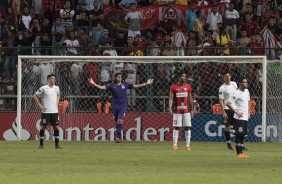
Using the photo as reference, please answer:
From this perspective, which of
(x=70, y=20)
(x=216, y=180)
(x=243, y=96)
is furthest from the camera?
(x=70, y=20)

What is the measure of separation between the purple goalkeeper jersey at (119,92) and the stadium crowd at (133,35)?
1.91m

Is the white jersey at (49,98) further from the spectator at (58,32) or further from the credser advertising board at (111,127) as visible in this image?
the spectator at (58,32)

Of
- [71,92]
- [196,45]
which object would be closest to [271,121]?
[196,45]

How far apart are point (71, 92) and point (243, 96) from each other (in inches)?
470

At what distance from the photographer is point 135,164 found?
85.3 feet

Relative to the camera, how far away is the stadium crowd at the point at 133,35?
40.1 m

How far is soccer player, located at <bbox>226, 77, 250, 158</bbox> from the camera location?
28.3 meters

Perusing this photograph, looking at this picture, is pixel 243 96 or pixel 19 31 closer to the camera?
pixel 243 96

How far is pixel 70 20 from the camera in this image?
41500 mm

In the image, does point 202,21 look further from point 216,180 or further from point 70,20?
point 216,180

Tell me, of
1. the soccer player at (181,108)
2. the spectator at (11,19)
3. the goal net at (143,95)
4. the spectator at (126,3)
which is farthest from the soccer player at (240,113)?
the spectator at (11,19)

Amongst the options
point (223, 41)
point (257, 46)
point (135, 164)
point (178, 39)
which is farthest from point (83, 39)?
point (135, 164)

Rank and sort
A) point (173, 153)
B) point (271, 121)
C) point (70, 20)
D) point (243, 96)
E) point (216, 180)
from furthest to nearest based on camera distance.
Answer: point (70, 20), point (271, 121), point (173, 153), point (243, 96), point (216, 180)

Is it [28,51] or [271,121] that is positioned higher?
[28,51]
